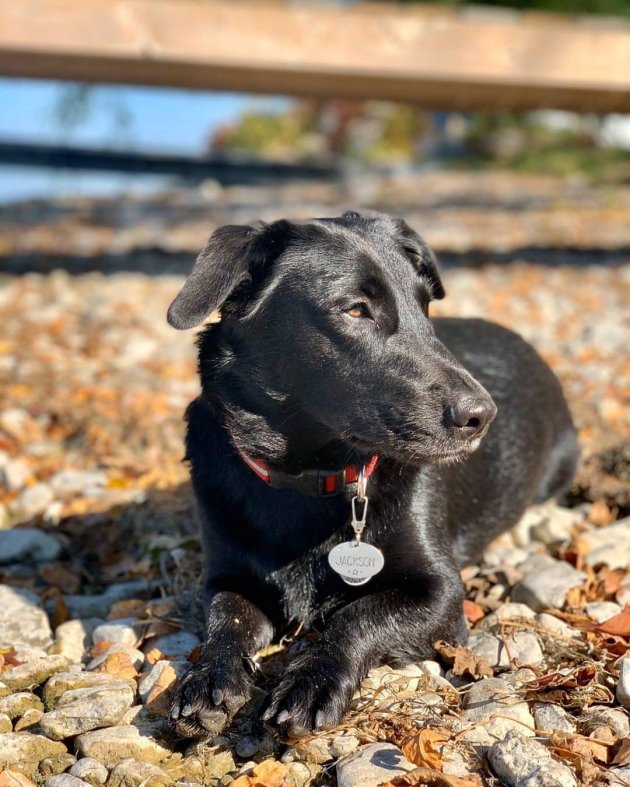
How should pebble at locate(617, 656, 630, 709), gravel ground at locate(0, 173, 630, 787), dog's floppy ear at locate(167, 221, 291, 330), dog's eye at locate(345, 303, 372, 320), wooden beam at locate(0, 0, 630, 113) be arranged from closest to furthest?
1. gravel ground at locate(0, 173, 630, 787)
2. pebble at locate(617, 656, 630, 709)
3. dog's floppy ear at locate(167, 221, 291, 330)
4. dog's eye at locate(345, 303, 372, 320)
5. wooden beam at locate(0, 0, 630, 113)

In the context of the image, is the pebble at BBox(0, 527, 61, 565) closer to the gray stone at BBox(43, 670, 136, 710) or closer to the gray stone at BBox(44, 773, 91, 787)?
the gray stone at BBox(43, 670, 136, 710)

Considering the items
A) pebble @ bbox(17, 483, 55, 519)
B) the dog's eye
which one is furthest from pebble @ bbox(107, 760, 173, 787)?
pebble @ bbox(17, 483, 55, 519)

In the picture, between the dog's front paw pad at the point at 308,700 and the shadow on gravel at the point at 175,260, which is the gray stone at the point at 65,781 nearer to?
the dog's front paw pad at the point at 308,700

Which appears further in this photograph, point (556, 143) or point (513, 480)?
point (556, 143)

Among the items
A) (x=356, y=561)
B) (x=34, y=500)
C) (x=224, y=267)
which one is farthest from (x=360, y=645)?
(x=34, y=500)

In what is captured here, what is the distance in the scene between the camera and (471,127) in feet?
57.6

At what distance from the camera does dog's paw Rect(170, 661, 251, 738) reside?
→ 2.24m

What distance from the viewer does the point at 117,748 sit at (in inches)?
88.3

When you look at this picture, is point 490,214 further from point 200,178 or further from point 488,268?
point 200,178

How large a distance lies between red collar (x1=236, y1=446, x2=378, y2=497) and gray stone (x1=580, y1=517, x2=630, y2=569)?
3.42 ft

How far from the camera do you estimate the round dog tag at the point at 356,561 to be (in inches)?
104

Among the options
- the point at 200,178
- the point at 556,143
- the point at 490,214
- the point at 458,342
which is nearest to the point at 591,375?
the point at 458,342

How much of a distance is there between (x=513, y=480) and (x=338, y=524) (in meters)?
1.17

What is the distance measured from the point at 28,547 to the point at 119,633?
968 millimetres
